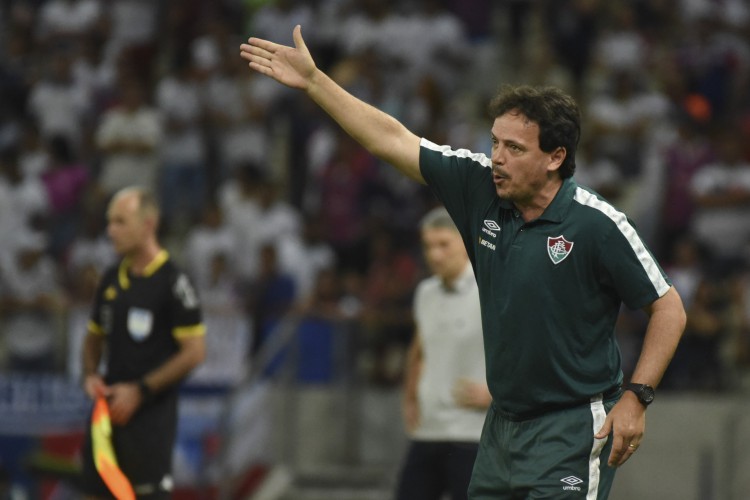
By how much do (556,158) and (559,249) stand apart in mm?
380

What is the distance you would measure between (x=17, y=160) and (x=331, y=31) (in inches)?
168

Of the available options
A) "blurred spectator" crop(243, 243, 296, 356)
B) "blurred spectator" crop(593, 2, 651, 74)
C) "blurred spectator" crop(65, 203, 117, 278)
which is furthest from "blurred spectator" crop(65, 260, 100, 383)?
"blurred spectator" crop(593, 2, 651, 74)

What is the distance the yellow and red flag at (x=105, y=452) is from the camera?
24.9 ft

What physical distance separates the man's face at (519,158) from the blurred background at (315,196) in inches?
275

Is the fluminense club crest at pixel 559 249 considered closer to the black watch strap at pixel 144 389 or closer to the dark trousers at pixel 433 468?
the dark trousers at pixel 433 468

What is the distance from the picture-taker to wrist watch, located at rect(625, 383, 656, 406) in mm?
5227

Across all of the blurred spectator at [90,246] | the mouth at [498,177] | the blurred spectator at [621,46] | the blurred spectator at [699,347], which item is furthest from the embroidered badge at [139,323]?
the blurred spectator at [621,46]

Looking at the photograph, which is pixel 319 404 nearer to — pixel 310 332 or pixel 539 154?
pixel 310 332

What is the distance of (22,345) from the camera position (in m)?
13.1

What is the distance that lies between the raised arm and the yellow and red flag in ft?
9.47

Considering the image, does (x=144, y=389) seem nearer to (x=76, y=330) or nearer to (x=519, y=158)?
(x=519, y=158)

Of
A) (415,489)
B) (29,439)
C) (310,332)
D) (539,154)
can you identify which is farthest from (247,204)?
(539,154)

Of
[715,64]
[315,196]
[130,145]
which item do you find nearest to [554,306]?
[315,196]

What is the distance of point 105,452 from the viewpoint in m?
7.84
